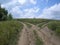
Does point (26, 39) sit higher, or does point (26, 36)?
point (26, 39)

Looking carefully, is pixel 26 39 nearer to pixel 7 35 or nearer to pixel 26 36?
pixel 7 35

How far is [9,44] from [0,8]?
65.9 m

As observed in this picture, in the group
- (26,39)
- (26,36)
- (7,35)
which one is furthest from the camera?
(26,36)

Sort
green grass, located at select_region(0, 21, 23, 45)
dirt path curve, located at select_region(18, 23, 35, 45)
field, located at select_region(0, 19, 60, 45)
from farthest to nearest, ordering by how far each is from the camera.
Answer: dirt path curve, located at select_region(18, 23, 35, 45), field, located at select_region(0, 19, 60, 45), green grass, located at select_region(0, 21, 23, 45)

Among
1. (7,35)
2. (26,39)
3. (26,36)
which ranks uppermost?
(7,35)

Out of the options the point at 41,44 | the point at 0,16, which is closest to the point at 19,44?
the point at 41,44

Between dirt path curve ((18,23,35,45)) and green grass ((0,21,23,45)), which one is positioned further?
dirt path curve ((18,23,35,45))

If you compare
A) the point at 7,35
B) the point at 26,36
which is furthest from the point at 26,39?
the point at 26,36

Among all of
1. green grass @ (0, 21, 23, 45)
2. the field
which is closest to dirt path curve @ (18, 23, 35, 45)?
the field

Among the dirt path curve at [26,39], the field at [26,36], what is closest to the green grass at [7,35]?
the field at [26,36]

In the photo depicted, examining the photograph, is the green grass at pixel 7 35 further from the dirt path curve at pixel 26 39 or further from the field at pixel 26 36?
the dirt path curve at pixel 26 39

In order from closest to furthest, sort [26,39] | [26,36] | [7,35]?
[7,35] < [26,39] < [26,36]

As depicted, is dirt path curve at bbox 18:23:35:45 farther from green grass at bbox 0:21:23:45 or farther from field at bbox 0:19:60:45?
green grass at bbox 0:21:23:45

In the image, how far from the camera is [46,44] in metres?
18.5
